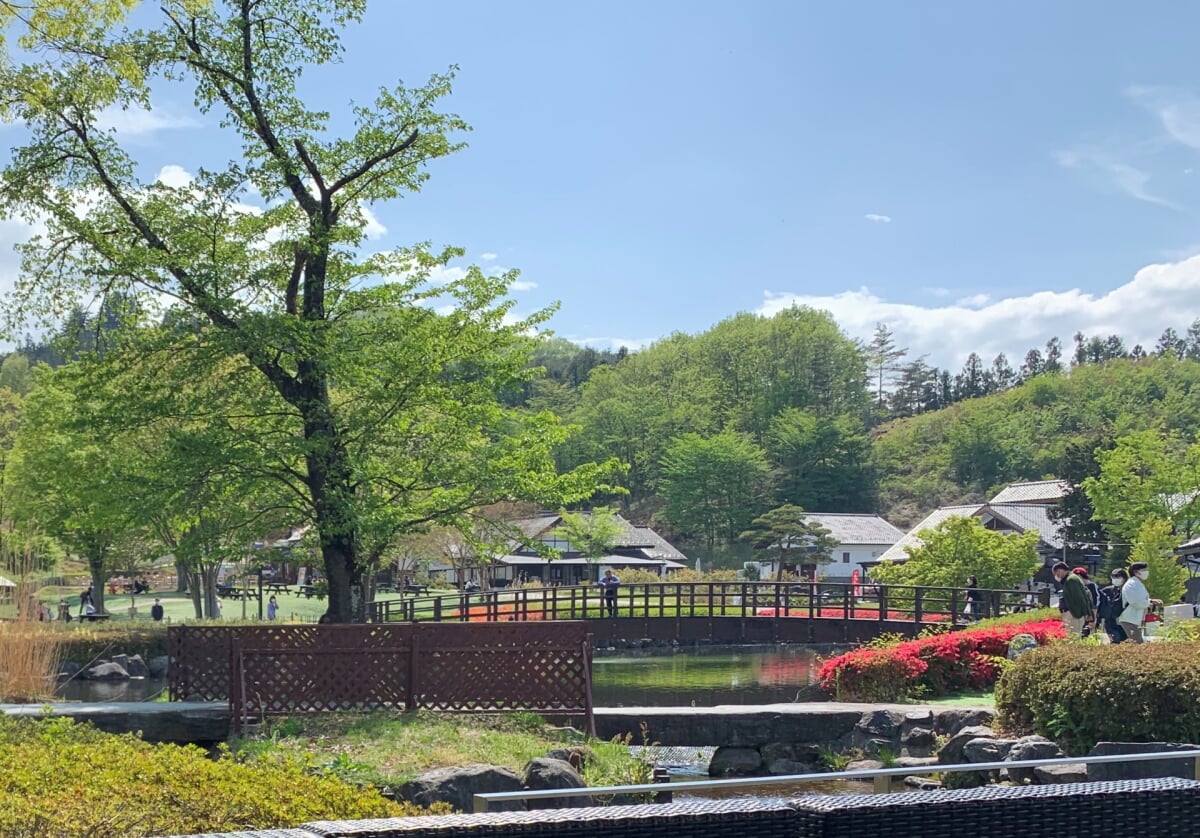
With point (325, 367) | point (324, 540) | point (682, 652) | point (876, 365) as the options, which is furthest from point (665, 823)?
point (876, 365)

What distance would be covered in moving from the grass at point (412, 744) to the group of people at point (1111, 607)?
24.1 feet

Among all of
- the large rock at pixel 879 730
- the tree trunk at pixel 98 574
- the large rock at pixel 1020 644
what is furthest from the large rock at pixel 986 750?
the tree trunk at pixel 98 574

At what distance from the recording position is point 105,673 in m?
25.5

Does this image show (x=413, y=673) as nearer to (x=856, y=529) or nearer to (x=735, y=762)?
(x=735, y=762)

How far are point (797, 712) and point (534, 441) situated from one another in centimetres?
644

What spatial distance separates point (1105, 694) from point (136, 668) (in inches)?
871

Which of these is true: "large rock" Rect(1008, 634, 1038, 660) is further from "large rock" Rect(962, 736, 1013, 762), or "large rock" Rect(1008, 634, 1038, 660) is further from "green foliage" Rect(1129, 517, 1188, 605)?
"green foliage" Rect(1129, 517, 1188, 605)

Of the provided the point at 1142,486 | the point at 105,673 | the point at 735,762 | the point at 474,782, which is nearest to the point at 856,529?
the point at 1142,486

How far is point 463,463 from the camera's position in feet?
57.7

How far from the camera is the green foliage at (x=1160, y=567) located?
29344 mm

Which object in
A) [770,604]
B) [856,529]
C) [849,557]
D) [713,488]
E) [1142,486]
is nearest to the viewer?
[770,604]

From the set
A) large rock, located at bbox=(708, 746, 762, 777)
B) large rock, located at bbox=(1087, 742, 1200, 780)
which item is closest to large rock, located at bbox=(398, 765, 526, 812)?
large rock, located at bbox=(1087, 742, 1200, 780)

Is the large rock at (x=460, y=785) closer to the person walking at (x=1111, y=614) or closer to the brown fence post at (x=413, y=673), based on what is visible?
the brown fence post at (x=413, y=673)

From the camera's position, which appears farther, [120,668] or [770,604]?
[770,604]
